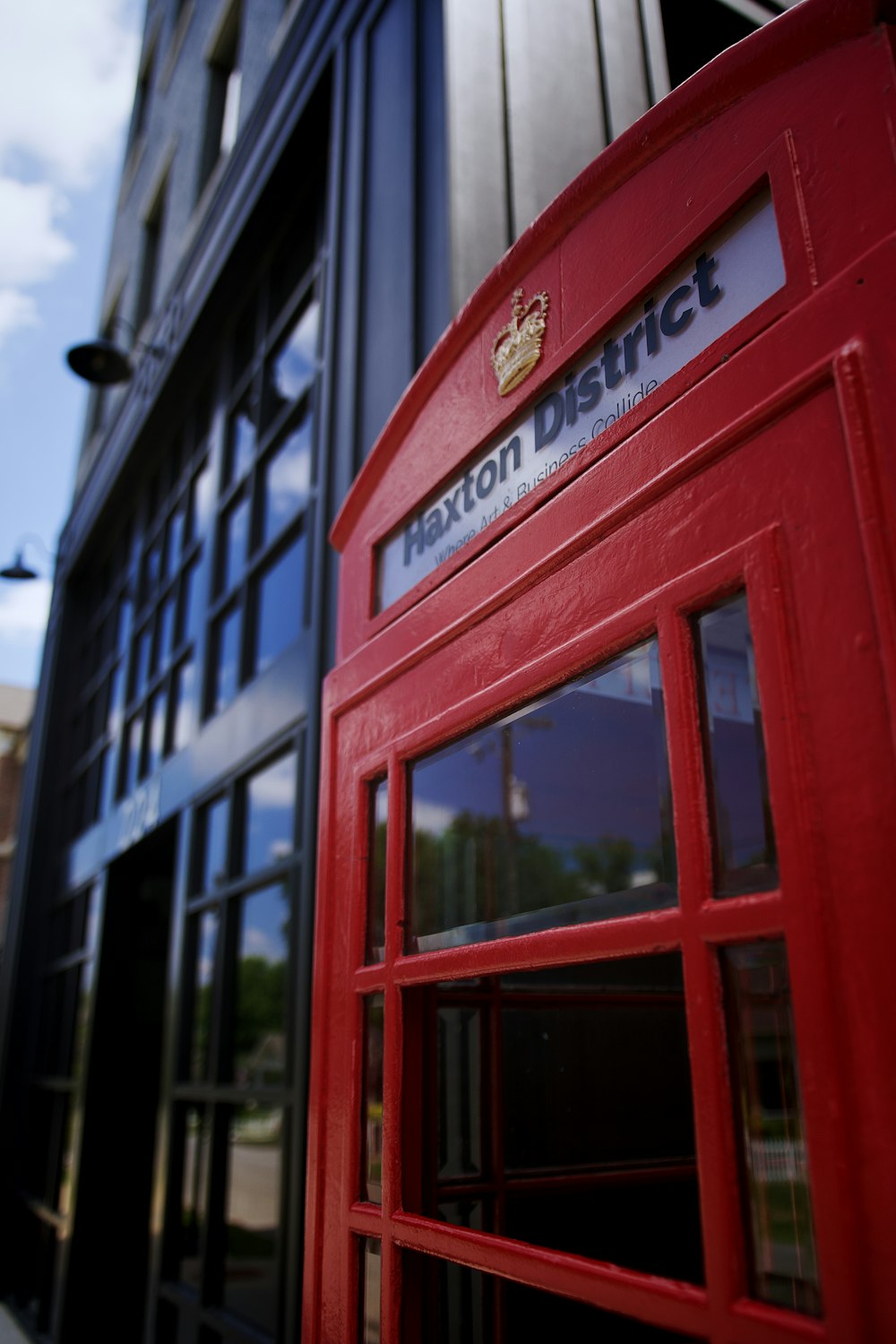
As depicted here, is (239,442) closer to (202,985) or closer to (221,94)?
(202,985)

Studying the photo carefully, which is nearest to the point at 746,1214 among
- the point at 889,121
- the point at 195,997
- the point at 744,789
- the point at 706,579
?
the point at 744,789

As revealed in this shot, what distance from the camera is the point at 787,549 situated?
1062mm

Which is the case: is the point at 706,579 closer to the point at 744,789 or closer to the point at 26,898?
the point at 744,789

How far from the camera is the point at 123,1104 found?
5578 millimetres

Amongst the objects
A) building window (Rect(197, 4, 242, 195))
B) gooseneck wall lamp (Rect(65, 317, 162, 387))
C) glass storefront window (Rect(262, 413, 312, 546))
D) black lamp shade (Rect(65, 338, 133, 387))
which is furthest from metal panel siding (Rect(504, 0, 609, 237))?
building window (Rect(197, 4, 242, 195))

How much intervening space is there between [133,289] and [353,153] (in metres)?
5.40

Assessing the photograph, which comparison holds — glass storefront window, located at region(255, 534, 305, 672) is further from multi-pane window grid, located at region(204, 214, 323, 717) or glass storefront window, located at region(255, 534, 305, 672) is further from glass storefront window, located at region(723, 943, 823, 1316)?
glass storefront window, located at region(723, 943, 823, 1316)

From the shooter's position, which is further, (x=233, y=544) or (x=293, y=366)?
(x=233, y=544)

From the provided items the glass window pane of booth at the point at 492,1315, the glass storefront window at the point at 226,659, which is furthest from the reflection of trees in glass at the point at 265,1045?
the glass storefront window at the point at 226,659

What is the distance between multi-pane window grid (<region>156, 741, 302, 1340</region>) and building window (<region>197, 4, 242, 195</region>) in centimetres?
504

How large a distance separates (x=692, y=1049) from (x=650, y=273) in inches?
41.3

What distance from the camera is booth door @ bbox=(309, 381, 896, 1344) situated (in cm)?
94

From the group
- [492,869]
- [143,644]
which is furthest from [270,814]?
[143,644]

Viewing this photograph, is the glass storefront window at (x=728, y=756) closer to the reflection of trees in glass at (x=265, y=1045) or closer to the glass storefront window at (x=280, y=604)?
the reflection of trees in glass at (x=265, y=1045)
